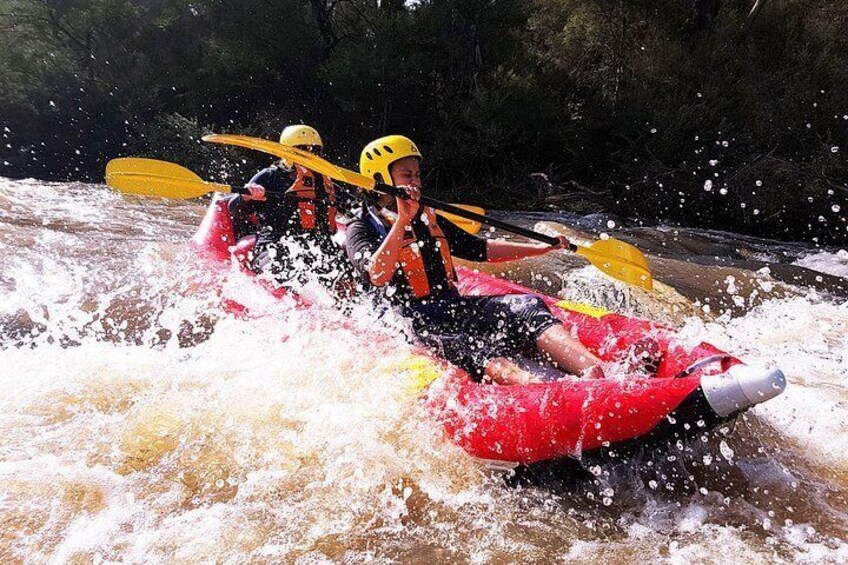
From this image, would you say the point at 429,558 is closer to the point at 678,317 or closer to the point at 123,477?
the point at 123,477

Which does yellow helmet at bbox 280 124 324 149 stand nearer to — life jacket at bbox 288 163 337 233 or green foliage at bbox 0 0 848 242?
life jacket at bbox 288 163 337 233

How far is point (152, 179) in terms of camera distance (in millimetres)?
3785

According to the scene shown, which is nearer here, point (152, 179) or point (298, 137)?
point (152, 179)

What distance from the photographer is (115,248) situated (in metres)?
5.04

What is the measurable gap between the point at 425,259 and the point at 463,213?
44cm

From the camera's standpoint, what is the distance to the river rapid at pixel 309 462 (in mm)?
1801

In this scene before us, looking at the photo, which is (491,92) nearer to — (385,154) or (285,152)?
(285,152)

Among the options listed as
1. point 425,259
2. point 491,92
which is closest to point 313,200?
point 425,259

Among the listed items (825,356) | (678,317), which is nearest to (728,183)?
(678,317)

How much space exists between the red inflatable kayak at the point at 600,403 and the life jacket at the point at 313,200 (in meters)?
2.03

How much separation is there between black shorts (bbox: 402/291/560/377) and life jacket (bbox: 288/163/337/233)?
5.36 ft

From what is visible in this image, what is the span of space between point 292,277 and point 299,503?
1.91 m

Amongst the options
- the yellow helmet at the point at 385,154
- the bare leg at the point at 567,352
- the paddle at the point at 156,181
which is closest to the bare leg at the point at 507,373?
the bare leg at the point at 567,352

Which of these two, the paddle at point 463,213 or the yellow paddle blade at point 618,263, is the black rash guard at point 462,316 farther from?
the yellow paddle blade at point 618,263
